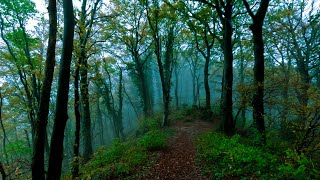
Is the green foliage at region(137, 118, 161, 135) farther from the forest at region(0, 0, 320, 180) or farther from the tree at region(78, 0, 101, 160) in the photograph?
the tree at region(78, 0, 101, 160)

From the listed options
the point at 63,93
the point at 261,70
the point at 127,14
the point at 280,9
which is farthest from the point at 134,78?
the point at 63,93

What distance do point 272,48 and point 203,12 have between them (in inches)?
446

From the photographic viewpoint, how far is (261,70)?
7941 millimetres

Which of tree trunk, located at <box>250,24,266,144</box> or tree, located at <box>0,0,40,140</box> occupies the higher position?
tree, located at <box>0,0,40,140</box>

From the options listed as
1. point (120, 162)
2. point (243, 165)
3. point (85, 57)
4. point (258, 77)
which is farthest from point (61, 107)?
point (258, 77)

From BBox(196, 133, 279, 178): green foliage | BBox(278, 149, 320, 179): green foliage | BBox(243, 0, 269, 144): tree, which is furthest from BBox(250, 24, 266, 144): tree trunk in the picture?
BBox(278, 149, 320, 179): green foliage

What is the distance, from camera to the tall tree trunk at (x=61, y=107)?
4.46 meters

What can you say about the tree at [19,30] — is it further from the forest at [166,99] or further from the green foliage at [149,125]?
the green foliage at [149,125]

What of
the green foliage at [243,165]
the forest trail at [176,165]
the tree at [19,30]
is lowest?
the forest trail at [176,165]

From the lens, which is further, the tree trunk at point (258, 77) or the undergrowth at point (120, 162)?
the tree trunk at point (258, 77)

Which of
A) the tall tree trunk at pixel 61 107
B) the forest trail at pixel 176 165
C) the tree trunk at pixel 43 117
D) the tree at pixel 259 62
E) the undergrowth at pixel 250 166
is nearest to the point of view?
the undergrowth at pixel 250 166

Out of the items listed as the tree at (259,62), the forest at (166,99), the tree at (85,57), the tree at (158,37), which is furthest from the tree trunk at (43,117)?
the tree at (158,37)

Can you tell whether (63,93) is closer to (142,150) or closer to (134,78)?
(142,150)

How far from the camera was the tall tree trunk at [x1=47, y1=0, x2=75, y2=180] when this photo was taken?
14.6 feet
